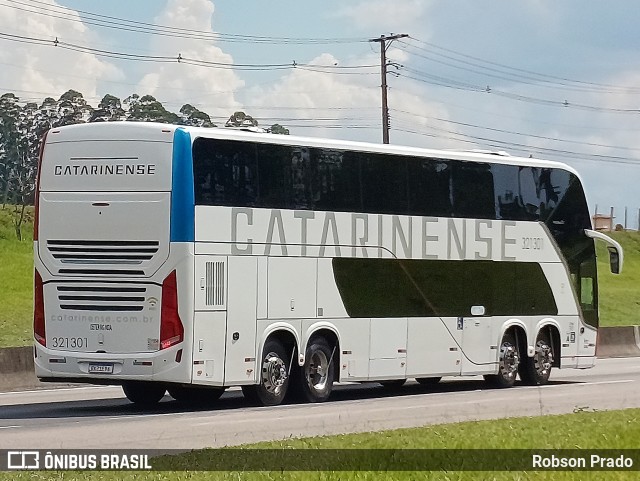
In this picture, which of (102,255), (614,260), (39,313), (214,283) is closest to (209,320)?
(214,283)

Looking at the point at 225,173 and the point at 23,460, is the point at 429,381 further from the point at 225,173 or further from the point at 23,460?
the point at 23,460

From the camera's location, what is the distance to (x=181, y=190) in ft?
69.4

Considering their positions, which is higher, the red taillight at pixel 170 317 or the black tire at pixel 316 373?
the red taillight at pixel 170 317

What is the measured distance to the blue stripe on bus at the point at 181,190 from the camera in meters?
21.1

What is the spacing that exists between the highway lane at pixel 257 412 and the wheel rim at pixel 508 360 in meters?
0.35

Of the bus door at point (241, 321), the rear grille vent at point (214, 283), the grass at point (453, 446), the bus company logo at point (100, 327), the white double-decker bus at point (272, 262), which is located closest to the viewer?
the grass at point (453, 446)

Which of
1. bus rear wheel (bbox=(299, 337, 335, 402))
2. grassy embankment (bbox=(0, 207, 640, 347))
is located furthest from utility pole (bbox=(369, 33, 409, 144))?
bus rear wheel (bbox=(299, 337, 335, 402))

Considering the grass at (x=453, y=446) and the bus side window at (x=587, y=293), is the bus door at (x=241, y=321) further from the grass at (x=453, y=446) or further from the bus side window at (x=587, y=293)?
the bus side window at (x=587, y=293)

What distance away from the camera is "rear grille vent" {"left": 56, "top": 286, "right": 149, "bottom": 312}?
Result: 846 inches

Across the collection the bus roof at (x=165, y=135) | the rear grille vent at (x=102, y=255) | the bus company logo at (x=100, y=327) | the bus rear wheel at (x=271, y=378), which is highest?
the bus roof at (x=165, y=135)

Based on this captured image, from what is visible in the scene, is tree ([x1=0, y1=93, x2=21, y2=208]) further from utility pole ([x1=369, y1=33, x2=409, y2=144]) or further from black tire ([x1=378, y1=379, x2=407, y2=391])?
black tire ([x1=378, y1=379, x2=407, y2=391])

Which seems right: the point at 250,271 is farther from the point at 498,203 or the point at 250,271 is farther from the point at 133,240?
the point at 498,203

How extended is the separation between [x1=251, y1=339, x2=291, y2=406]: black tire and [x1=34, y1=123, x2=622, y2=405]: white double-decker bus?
0.03m

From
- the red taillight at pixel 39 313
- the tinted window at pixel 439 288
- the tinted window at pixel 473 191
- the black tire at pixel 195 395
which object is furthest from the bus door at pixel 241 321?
the tinted window at pixel 473 191
